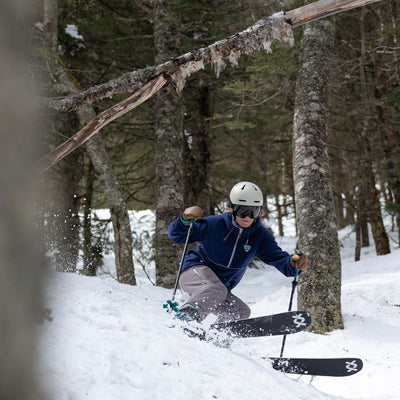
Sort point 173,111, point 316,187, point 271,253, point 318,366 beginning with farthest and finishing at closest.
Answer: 1. point 173,111
2. point 316,187
3. point 271,253
4. point 318,366

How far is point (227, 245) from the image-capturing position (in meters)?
5.64

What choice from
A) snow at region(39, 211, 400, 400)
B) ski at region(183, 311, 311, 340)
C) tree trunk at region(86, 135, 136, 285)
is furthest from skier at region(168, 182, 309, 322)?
tree trunk at region(86, 135, 136, 285)

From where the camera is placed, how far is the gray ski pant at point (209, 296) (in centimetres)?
527

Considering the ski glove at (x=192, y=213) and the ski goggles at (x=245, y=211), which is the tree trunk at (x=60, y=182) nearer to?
the ski glove at (x=192, y=213)

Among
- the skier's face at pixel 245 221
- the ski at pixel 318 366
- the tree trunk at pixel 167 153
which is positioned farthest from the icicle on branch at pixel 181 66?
the tree trunk at pixel 167 153

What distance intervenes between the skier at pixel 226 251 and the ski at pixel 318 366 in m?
1.01

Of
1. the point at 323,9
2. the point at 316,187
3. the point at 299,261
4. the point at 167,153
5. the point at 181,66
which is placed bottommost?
the point at 299,261

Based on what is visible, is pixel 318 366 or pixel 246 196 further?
pixel 246 196

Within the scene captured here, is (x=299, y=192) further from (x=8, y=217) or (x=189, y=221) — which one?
(x=8, y=217)

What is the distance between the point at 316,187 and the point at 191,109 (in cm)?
719

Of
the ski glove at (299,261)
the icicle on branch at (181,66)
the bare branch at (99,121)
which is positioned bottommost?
the ski glove at (299,261)

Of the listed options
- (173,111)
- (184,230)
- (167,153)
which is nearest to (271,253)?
(184,230)

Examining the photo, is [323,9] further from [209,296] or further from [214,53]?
[209,296]

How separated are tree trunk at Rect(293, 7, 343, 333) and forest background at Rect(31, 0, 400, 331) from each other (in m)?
0.02
